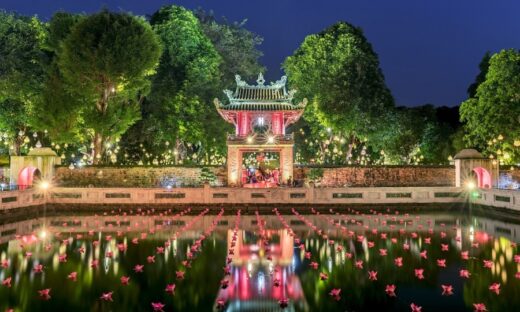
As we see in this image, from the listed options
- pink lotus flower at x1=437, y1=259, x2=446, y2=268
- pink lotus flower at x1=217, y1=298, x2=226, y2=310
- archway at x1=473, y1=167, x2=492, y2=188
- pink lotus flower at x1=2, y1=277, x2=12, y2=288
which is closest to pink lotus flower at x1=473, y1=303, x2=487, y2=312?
pink lotus flower at x1=437, y1=259, x2=446, y2=268

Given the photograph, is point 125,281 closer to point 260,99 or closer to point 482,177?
point 482,177

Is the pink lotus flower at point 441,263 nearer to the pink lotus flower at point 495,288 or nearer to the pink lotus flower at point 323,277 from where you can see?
the pink lotus flower at point 495,288

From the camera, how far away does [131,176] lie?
3011 cm

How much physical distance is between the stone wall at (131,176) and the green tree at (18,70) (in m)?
6.12

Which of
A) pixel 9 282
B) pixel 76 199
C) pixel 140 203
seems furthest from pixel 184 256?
pixel 76 199

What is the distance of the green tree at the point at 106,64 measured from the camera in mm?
28359

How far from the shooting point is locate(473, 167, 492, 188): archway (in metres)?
25.1

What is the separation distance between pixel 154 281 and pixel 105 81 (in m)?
22.3

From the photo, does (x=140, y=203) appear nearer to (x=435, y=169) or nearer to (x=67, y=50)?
(x=67, y=50)

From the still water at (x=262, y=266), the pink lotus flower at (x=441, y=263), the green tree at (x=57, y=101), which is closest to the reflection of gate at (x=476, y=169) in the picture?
the still water at (x=262, y=266)

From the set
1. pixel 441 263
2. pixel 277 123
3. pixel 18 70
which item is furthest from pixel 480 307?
pixel 18 70

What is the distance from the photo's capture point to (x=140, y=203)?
23.3m

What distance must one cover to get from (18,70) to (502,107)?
28910 millimetres

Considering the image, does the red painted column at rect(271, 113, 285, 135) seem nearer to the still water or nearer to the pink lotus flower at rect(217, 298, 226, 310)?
the still water
